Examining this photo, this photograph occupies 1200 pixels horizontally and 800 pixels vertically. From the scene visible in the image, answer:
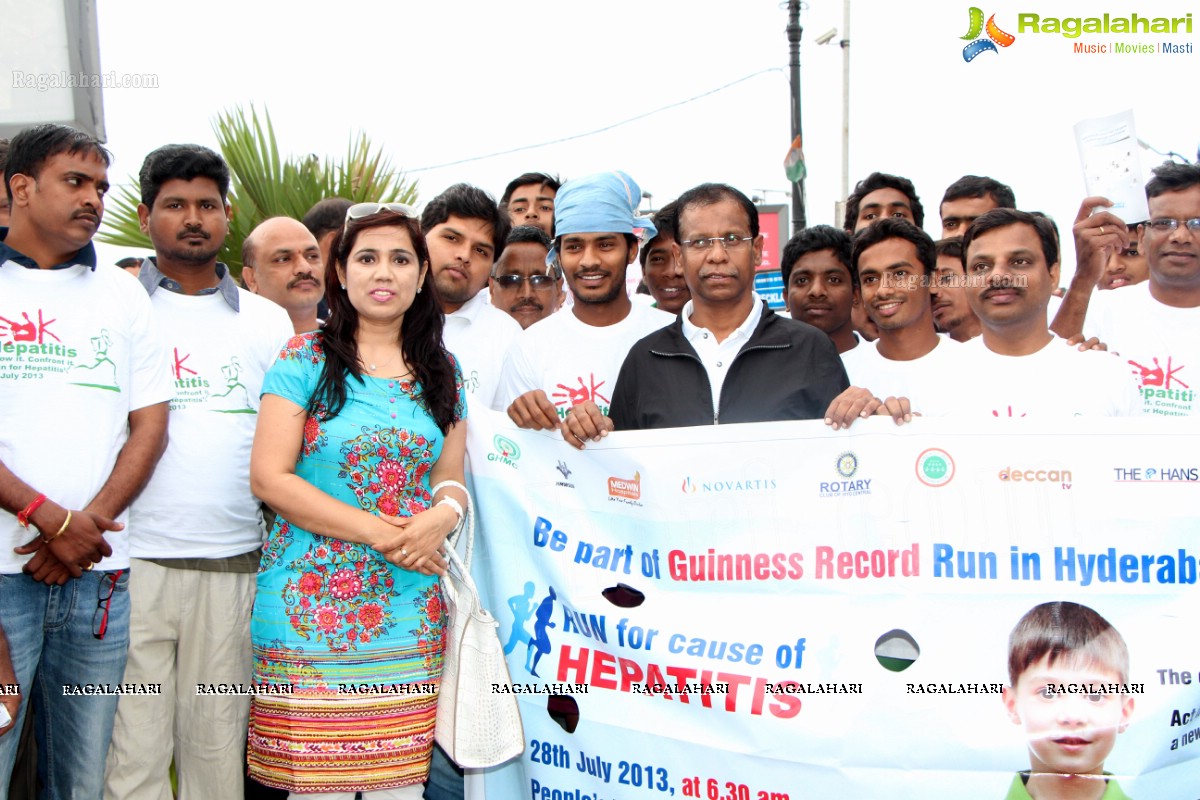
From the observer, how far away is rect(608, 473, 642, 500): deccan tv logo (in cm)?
362

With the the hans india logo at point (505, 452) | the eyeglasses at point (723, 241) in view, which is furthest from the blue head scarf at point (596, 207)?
the the hans india logo at point (505, 452)

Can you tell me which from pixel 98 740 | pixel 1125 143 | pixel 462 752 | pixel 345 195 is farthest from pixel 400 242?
pixel 345 195

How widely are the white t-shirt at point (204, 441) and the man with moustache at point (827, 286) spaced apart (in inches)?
94.3

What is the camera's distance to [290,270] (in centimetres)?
484

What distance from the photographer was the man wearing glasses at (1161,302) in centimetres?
402

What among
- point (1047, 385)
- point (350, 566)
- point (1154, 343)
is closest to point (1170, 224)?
point (1154, 343)

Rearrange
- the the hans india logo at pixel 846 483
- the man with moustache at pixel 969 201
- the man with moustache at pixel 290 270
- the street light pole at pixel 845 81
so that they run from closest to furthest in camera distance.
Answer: the the hans india logo at pixel 846 483 < the man with moustache at pixel 290 270 < the man with moustache at pixel 969 201 < the street light pole at pixel 845 81

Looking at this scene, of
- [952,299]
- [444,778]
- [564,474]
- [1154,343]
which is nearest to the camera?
[564,474]

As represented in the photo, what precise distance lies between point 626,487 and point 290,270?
211 centimetres

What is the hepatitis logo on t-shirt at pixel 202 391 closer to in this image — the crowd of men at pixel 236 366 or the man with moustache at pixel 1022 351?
the crowd of men at pixel 236 366

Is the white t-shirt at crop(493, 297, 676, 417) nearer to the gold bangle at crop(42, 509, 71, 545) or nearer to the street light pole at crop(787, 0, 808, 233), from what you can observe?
the gold bangle at crop(42, 509, 71, 545)

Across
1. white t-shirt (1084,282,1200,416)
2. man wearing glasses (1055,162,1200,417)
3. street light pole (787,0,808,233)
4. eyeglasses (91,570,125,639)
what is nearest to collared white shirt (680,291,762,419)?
white t-shirt (1084,282,1200,416)

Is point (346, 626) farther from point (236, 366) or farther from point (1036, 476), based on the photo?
point (1036, 476)

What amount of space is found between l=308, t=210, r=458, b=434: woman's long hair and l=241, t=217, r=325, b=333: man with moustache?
4.48 feet
